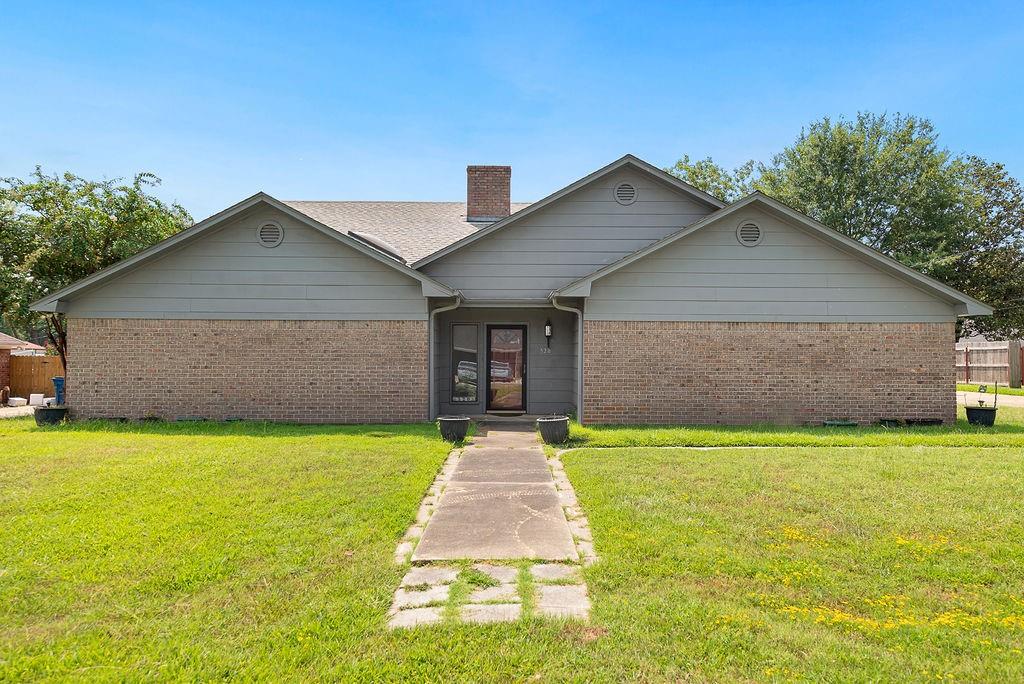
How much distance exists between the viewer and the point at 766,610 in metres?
3.59

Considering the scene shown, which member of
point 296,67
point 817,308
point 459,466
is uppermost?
point 296,67

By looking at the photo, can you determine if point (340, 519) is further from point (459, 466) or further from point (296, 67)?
point (296, 67)

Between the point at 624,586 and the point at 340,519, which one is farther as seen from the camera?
the point at 340,519

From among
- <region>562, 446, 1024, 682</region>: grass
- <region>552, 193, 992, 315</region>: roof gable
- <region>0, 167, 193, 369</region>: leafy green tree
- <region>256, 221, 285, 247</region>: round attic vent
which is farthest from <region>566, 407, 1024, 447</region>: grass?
<region>0, 167, 193, 369</region>: leafy green tree

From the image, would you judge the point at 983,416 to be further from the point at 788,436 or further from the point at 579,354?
the point at 579,354

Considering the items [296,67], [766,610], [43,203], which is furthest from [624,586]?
[43,203]

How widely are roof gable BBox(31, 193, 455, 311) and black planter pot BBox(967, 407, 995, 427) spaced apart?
11.0 m

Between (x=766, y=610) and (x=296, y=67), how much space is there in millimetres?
12420

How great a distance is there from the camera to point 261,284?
1227cm

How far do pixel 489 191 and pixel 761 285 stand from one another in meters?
7.92

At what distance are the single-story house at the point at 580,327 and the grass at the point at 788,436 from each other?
1.93ft

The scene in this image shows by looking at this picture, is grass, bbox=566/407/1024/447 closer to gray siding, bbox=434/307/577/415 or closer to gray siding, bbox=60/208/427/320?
gray siding, bbox=434/307/577/415

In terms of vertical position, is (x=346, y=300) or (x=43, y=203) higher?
(x=43, y=203)

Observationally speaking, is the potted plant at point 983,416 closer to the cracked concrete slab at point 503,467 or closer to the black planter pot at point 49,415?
the cracked concrete slab at point 503,467
